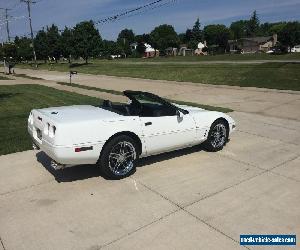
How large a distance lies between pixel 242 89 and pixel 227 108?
6.16 metres

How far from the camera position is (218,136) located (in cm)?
685

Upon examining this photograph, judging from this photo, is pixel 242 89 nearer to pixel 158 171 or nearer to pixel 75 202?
pixel 158 171

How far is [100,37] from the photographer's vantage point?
163 feet

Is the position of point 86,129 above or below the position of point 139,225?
above

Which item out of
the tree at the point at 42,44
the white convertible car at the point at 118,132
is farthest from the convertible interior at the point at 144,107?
the tree at the point at 42,44

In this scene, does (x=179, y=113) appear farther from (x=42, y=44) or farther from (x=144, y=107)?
(x=42, y=44)

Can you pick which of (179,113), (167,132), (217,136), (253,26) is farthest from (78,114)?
(253,26)

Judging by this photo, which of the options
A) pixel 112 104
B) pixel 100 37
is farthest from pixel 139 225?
pixel 100 37

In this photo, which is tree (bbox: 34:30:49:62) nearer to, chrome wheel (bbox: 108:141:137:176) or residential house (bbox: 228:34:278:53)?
chrome wheel (bbox: 108:141:137:176)

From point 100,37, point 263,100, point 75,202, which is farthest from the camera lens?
point 100,37

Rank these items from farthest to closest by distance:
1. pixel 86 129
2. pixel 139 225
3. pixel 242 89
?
pixel 242 89, pixel 86 129, pixel 139 225

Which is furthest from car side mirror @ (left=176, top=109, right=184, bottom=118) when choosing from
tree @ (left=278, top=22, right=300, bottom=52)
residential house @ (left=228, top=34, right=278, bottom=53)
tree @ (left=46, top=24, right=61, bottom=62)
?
residential house @ (left=228, top=34, right=278, bottom=53)

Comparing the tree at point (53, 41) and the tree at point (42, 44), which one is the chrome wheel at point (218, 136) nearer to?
the tree at point (53, 41)

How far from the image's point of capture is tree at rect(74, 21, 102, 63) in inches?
1905
